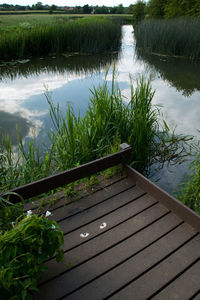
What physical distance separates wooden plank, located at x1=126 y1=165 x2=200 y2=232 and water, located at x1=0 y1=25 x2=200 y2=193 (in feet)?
2.13

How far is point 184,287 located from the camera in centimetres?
129

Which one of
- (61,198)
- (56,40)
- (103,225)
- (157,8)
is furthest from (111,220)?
(157,8)

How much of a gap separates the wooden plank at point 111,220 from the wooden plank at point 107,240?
34mm

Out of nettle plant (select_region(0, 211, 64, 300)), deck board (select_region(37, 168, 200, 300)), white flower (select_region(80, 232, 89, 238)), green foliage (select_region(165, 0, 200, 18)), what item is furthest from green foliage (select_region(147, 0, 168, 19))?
nettle plant (select_region(0, 211, 64, 300))

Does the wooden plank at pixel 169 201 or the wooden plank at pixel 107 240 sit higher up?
the wooden plank at pixel 169 201

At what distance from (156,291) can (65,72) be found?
652 cm

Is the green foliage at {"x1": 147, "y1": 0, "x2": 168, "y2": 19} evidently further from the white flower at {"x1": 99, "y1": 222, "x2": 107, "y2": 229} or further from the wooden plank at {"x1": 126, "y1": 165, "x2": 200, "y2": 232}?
the white flower at {"x1": 99, "y1": 222, "x2": 107, "y2": 229}

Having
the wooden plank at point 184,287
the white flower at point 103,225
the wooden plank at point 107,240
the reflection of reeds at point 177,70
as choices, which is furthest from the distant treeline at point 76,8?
the wooden plank at point 184,287

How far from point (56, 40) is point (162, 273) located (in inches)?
335

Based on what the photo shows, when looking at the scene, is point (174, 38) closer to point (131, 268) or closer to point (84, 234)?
point (84, 234)

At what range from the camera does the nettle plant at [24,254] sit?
0.96 metres

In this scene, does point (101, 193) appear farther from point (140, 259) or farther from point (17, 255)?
point (17, 255)

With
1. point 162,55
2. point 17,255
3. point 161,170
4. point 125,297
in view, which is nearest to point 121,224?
point 125,297

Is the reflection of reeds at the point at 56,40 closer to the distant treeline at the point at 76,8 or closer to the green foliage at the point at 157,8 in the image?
the green foliage at the point at 157,8
